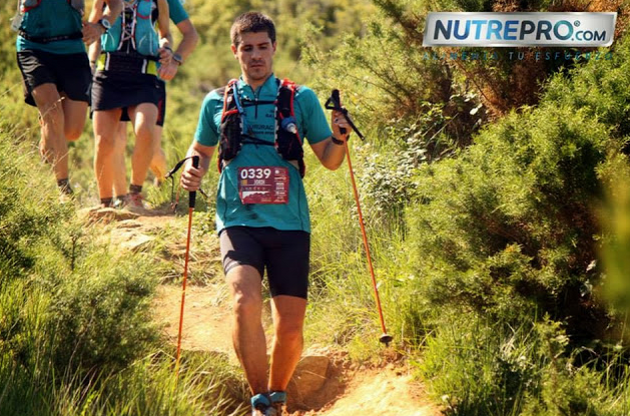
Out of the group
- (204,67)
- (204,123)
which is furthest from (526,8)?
(204,67)

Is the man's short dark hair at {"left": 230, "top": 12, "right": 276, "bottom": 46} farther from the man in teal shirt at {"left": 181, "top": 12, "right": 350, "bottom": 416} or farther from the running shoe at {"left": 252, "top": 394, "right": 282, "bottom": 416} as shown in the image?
the running shoe at {"left": 252, "top": 394, "right": 282, "bottom": 416}

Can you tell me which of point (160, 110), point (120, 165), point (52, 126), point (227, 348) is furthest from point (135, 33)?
point (227, 348)

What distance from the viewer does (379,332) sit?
6.98 metres

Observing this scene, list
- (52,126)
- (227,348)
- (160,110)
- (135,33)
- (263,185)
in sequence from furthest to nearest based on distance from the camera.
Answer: (160,110), (135,33), (52,126), (227,348), (263,185)

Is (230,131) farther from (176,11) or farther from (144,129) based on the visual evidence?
(176,11)

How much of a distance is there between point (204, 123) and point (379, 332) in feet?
5.97

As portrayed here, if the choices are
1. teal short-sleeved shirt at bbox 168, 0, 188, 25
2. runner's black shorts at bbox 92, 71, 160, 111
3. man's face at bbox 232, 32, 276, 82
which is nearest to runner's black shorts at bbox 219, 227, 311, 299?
man's face at bbox 232, 32, 276, 82

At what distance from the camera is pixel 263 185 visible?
18.9ft

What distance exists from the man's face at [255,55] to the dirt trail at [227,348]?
1.66 meters

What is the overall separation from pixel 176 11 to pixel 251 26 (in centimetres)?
354

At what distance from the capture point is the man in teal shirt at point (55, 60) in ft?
27.8

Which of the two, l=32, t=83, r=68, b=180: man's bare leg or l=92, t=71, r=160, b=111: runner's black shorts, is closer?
l=32, t=83, r=68, b=180: man's bare leg

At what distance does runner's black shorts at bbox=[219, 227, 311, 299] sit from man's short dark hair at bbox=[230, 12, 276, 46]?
3.33 ft

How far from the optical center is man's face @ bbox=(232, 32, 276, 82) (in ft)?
19.4
